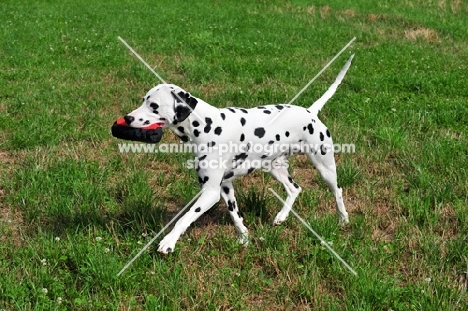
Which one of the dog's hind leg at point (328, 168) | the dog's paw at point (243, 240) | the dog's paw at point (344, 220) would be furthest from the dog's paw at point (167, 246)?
the dog's paw at point (344, 220)

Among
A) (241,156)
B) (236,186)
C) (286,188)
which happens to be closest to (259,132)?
(241,156)

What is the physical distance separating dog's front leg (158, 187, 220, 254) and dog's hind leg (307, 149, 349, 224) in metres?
1.20

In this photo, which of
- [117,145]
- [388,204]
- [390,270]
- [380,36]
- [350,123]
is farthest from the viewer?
[380,36]

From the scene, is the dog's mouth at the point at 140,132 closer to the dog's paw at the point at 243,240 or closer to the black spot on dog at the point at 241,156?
the black spot on dog at the point at 241,156

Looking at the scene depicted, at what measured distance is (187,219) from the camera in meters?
4.50

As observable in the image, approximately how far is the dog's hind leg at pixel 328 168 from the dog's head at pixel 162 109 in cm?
149

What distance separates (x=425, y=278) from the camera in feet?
14.2

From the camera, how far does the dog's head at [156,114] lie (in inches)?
176

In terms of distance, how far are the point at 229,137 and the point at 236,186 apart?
1690 mm

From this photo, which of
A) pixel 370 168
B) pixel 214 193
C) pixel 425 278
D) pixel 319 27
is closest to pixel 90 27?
pixel 319 27

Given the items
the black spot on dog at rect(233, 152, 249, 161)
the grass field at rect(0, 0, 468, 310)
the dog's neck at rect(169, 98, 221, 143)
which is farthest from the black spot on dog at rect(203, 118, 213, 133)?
the grass field at rect(0, 0, 468, 310)

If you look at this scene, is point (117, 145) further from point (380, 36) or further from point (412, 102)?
point (380, 36)

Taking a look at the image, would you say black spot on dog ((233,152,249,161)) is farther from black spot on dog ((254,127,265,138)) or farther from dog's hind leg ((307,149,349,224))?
dog's hind leg ((307,149,349,224))

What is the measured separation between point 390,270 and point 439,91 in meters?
6.68
